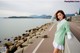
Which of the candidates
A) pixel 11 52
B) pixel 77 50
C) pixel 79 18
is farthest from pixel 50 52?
pixel 79 18

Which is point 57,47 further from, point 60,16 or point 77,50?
point 77,50

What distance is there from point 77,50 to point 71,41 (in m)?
1.43

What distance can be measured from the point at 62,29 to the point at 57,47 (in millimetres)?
487

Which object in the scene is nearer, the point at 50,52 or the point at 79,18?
the point at 50,52

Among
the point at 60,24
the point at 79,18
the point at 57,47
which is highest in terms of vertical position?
the point at 60,24

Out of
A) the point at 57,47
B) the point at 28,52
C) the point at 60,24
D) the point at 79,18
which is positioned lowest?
the point at 79,18

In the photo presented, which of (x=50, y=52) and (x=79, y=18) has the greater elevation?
(x=50, y=52)

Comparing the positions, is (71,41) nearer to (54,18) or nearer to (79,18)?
(54,18)

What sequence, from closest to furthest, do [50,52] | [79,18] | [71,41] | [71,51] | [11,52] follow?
[71,51], [71,41], [50,52], [11,52], [79,18]

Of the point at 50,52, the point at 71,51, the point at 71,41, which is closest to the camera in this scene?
the point at 71,51

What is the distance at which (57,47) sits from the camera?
7.60 m

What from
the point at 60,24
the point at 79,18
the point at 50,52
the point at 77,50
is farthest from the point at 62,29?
the point at 79,18

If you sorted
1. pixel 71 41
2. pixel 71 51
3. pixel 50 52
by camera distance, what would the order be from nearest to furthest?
pixel 71 51, pixel 71 41, pixel 50 52

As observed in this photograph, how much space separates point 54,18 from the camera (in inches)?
293
